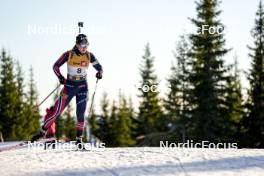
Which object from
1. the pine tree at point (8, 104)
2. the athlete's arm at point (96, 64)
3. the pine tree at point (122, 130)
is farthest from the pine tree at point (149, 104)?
the athlete's arm at point (96, 64)

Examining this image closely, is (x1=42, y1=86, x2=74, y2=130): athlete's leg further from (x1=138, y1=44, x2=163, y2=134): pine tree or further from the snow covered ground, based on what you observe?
(x1=138, y1=44, x2=163, y2=134): pine tree

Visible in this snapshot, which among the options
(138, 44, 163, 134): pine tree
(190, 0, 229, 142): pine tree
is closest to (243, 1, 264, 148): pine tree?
(190, 0, 229, 142): pine tree

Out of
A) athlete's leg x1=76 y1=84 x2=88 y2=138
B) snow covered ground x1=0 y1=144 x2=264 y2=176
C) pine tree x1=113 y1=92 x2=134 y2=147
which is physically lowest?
pine tree x1=113 y1=92 x2=134 y2=147

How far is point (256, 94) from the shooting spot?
29.2 m

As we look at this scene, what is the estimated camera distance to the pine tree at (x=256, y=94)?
91.7ft

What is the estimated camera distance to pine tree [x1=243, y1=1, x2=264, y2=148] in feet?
91.7

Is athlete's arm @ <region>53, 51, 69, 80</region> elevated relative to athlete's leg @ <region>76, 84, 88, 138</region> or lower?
elevated

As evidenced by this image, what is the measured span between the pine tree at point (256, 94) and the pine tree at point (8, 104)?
2097 centimetres

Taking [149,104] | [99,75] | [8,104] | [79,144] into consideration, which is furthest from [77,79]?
[149,104]

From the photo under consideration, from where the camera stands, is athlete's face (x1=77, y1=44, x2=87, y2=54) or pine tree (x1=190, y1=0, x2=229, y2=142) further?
pine tree (x1=190, y1=0, x2=229, y2=142)

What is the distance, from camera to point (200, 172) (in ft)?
21.5

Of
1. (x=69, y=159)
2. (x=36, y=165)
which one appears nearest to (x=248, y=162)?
(x=69, y=159)

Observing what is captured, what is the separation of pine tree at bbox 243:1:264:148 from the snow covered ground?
20.5m

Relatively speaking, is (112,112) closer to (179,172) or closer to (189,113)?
(189,113)
